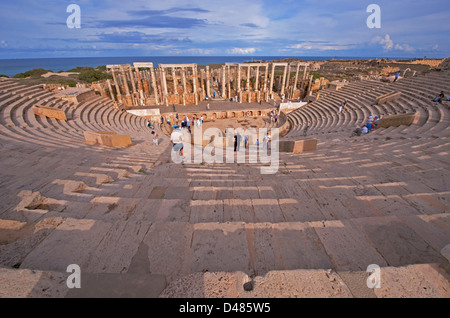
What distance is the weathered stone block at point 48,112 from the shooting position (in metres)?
12.8

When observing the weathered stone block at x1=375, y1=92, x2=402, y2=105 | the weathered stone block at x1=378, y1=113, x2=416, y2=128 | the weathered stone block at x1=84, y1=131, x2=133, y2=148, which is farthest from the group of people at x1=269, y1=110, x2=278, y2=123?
the weathered stone block at x1=84, y1=131, x2=133, y2=148

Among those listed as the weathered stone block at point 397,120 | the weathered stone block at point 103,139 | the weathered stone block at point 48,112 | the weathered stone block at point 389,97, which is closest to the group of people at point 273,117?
the weathered stone block at point 389,97

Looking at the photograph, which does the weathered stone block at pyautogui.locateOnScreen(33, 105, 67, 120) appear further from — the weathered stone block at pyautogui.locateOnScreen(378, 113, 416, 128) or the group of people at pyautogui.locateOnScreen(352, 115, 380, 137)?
the weathered stone block at pyautogui.locateOnScreen(378, 113, 416, 128)

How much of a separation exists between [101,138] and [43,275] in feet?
30.2

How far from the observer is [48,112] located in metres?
13.1

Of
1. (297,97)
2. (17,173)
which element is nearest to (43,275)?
(17,173)

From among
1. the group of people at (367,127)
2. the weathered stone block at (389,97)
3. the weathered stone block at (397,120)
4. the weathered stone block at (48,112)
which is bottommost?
the group of people at (367,127)

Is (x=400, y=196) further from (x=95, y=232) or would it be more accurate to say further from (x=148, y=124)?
(x=148, y=124)

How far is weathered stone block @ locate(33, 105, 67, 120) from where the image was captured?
1280cm

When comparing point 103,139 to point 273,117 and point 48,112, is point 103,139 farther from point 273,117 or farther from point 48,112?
point 273,117

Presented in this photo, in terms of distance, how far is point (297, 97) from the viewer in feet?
95.5

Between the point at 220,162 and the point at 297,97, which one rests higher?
the point at 297,97

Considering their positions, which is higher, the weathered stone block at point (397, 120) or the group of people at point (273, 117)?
the weathered stone block at point (397, 120)

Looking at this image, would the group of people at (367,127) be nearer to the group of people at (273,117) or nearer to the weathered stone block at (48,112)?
the group of people at (273,117)
